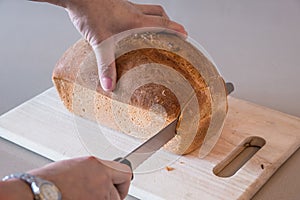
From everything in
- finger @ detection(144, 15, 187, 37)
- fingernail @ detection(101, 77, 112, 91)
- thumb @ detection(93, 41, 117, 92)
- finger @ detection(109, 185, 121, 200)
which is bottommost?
finger @ detection(109, 185, 121, 200)

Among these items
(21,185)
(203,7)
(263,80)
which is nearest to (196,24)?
(203,7)

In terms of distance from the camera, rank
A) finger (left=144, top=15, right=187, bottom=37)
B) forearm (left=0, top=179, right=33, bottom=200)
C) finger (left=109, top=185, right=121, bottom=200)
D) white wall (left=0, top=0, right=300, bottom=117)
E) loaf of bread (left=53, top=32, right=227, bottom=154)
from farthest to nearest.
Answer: white wall (left=0, top=0, right=300, bottom=117) < finger (left=144, top=15, right=187, bottom=37) < loaf of bread (left=53, top=32, right=227, bottom=154) < finger (left=109, top=185, right=121, bottom=200) < forearm (left=0, top=179, right=33, bottom=200)

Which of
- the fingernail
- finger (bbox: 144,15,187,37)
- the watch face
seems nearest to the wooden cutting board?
the fingernail

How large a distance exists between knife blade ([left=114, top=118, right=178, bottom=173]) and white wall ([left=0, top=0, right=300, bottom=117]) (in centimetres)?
35

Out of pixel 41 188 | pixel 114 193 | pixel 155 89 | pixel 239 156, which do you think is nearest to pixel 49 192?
pixel 41 188

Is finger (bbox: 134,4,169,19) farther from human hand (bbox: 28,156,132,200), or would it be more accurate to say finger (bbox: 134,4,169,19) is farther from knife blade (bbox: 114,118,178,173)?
human hand (bbox: 28,156,132,200)

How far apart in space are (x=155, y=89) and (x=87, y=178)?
0.39 metres

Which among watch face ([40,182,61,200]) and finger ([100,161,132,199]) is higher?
watch face ([40,182,61,200])

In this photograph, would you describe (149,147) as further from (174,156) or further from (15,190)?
(15,190)

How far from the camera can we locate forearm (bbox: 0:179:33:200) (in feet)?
2.93

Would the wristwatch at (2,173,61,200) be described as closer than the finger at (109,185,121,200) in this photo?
Yes

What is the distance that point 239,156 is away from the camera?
4.65 ft

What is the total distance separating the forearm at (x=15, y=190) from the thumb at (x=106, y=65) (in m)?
0.50

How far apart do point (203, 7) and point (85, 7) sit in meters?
0.73
